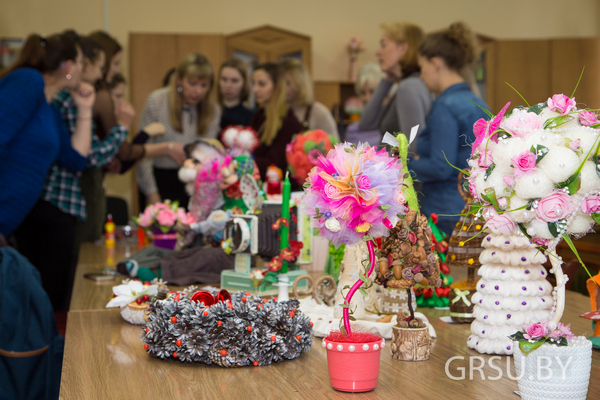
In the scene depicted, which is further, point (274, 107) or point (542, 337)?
point (274, 107)

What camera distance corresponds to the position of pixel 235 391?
3.18ft

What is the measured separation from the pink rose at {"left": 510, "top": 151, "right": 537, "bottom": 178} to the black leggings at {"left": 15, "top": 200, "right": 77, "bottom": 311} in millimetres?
2247

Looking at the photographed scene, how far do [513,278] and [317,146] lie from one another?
1.34 meters

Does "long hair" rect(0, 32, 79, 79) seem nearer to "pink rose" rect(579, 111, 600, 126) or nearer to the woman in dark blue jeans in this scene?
the woman in dark blue jeans

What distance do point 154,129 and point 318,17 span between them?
404 centimetres

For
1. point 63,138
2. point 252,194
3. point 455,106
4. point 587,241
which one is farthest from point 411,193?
point 63,138

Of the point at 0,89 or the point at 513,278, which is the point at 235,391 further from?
the point at 0,89

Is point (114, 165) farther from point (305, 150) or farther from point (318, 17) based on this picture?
point (318, 17)

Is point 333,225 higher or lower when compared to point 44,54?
lower

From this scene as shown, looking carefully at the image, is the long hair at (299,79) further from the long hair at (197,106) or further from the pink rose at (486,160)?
the pink rose at (486,160)

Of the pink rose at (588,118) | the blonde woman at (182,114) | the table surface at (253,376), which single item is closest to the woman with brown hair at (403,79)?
the blonde woman at (182,114)

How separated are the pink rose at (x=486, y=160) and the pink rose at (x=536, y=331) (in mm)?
255

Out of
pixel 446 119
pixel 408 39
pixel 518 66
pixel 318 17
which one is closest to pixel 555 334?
pixel 446 119

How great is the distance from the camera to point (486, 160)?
969 millimetres
